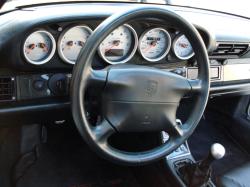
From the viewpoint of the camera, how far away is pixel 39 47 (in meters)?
1.63

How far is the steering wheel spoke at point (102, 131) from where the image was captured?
152 cm

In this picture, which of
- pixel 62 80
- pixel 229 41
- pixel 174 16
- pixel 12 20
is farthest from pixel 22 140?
pixel 229 41

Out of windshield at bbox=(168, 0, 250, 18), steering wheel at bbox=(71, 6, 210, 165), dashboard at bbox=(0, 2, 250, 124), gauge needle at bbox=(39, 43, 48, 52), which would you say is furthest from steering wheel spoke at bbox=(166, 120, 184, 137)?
windshield at bbox=(168, 0, 250, 18)

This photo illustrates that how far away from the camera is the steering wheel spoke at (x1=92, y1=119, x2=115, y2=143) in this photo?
1.52 metres

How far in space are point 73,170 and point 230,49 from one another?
1068mm

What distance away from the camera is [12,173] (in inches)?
82.5

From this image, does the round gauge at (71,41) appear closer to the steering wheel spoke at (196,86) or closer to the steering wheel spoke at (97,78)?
the steering wheel spoke at (97,78)

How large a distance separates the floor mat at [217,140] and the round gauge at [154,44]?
77cm

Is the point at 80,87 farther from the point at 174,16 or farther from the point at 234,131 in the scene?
the point at 234,131

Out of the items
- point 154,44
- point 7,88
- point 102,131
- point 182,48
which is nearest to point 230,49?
point 182,48

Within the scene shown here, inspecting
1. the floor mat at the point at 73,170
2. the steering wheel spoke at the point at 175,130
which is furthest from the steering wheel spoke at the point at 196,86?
the floor mat at the point at 73,170

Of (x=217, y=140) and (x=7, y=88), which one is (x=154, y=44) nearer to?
(x=7, y=88)

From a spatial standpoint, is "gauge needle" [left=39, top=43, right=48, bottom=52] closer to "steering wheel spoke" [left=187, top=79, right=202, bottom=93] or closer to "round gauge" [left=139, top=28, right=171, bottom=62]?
"round gauge" [left=139, top=28, right=171, bottom=62]

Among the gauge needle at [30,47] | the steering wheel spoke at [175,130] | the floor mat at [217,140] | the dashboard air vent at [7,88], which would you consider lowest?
the floor mat at [217,140]
